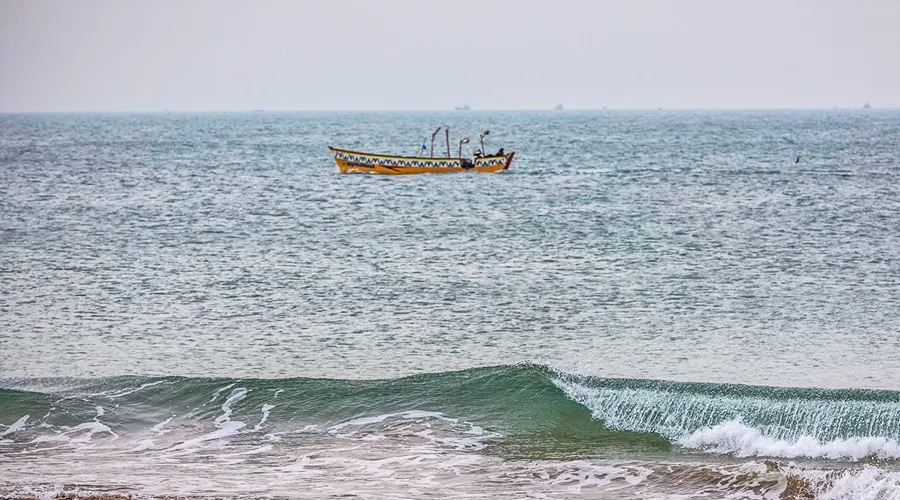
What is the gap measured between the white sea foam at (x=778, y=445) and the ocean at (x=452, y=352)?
5cm

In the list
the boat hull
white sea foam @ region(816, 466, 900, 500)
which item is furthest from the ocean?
the boat hull

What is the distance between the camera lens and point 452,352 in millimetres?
25812

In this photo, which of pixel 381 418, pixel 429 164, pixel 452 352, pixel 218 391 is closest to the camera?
pixel 381 418

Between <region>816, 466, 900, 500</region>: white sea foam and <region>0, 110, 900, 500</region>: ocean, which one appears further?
<region>0, 110, 900, 500</region>: ocean

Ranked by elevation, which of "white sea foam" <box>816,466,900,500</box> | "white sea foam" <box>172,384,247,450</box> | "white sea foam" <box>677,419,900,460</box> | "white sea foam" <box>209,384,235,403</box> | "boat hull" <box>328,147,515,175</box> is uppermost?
"boat hull" <box>328,147,515,175</box>

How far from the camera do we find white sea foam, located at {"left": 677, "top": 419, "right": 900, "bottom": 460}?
1912 centimetres

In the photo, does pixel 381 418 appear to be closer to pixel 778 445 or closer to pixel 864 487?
pixel 778 445

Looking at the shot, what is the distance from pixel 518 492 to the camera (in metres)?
17.2

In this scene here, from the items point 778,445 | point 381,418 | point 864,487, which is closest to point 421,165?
point 381,418

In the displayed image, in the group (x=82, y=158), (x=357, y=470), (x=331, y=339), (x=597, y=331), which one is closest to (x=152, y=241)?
(x=331, y=339)

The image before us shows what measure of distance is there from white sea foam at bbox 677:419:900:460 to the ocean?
5 centimetres

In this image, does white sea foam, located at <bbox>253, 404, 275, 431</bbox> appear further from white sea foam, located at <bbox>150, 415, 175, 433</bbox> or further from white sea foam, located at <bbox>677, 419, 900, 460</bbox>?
white sea foam, located at <bbox>677, 419, 900, 460</bbox>

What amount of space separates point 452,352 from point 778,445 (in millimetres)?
8558

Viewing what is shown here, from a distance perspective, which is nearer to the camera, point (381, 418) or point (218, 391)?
point (381, 418)
